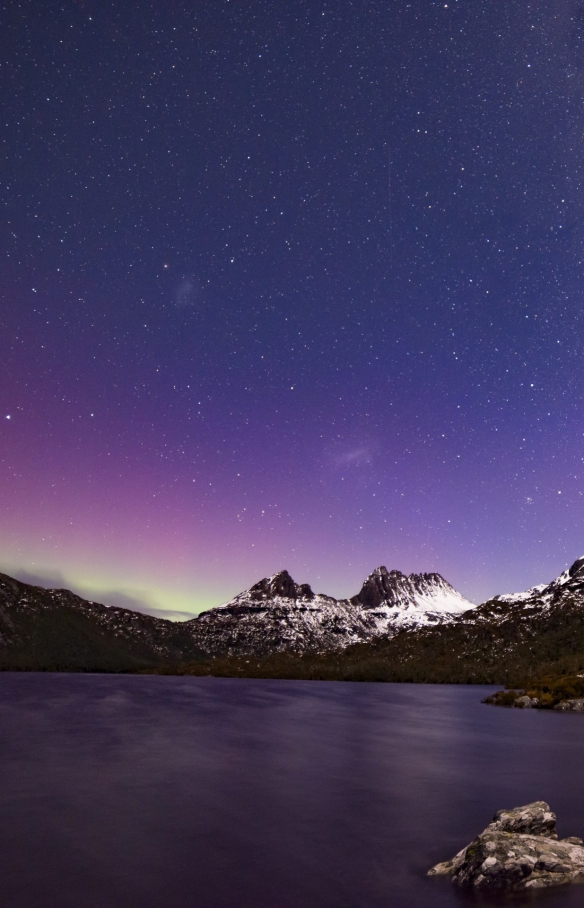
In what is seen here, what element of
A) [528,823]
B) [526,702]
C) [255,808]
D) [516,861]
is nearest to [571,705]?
[526,702]

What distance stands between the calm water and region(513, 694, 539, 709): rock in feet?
138

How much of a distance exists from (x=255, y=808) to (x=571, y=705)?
282 feet

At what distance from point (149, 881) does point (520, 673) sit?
19049 cm

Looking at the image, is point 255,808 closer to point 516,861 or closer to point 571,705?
point 516,861

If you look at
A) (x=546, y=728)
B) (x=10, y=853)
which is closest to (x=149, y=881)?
(x=10, y=853)

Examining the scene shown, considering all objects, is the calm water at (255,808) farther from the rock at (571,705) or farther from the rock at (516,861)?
the rock at (571,705)

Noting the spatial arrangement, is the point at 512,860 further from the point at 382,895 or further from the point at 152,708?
the point at 152,708

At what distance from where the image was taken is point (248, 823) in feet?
84.5

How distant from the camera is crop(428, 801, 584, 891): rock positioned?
16.2 metres

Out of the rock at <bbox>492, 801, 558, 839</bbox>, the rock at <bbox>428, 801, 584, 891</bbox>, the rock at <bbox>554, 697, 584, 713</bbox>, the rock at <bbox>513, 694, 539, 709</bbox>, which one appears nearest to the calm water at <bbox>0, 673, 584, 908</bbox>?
the rock at <bbox>428, 801, 584, 891</bbox>

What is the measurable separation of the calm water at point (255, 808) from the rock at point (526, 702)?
1652 inches

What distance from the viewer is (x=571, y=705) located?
9662 cm

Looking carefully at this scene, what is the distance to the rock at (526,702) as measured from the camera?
104m

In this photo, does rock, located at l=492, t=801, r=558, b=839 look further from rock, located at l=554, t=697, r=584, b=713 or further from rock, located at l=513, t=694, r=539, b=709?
rock, located at l=513, t=694, r=539, b=709
